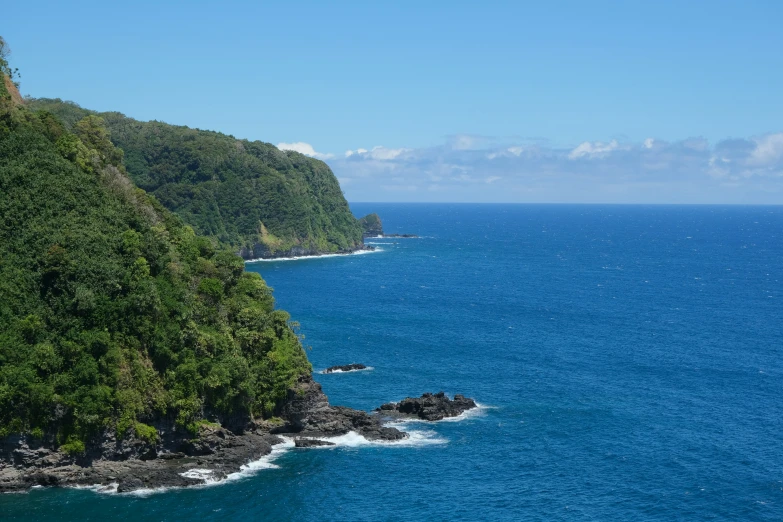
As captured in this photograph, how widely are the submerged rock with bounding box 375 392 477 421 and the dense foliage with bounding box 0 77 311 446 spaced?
1126cm

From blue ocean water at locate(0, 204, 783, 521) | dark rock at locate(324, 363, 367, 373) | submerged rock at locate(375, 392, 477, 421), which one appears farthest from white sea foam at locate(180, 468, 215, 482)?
dark rock at locate(324, 363, 367, 373)

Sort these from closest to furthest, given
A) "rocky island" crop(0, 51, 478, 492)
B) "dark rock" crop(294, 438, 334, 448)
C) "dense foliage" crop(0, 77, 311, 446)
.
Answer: "rocky island" crop(0, 51, 478, 492), "dense foliage" crop(0, 77, 311, 446), "dark rock" crop(294, 438, 334, 448)

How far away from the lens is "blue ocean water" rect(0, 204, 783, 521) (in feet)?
201

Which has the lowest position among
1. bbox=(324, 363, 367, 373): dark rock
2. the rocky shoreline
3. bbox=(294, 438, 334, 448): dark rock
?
bbox=(294, 438, 334, 448): dark rock

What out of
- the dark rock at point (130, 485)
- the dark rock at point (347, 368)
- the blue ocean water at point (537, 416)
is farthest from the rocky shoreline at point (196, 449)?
the dark rock at point (347, 368)

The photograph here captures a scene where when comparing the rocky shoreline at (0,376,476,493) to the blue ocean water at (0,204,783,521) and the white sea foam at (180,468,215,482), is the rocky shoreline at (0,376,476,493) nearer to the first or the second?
the white sea foam at (180,468,215,482)

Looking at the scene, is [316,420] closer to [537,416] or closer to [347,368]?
[347,368]

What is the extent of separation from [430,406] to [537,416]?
10393 millimetres

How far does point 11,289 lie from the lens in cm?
6744

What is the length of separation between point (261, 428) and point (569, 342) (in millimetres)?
51258

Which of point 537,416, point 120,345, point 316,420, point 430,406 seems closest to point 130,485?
point 120,345

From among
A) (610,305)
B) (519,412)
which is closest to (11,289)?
(519,412)

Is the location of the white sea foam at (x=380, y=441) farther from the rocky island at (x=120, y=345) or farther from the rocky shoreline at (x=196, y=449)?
the rocky island at (x=120, y=345)

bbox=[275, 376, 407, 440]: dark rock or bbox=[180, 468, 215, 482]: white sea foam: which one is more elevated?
bbox=[275, 376, 407, 440]: dark rock
